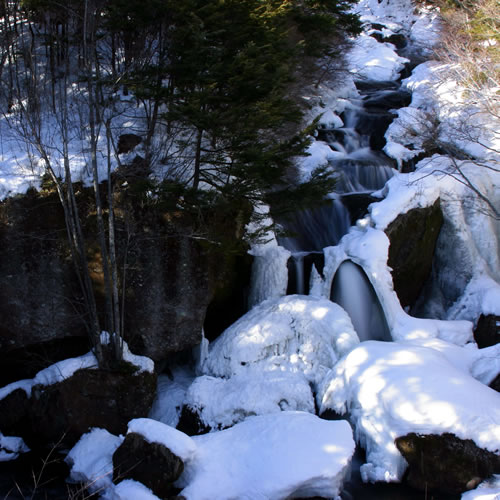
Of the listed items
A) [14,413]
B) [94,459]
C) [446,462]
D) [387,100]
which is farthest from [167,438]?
[387,100]

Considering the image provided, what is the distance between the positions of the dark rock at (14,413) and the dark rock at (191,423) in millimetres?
2612

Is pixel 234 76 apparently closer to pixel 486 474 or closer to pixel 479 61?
pixel 486 474

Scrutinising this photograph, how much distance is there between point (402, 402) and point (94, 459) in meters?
4.61

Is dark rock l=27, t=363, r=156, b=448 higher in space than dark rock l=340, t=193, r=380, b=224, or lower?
lower

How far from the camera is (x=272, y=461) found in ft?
20.0

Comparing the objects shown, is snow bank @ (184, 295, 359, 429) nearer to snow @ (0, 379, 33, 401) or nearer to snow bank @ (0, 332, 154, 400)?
snow bank @ (0, 332, 154, 400)

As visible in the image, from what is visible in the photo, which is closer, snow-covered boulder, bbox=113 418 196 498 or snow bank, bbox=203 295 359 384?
snow-covered boulder, bbox=113 418 196 498

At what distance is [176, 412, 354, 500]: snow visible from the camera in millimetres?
5871

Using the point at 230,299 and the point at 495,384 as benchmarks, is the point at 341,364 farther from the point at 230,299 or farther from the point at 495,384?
the point at 230,299

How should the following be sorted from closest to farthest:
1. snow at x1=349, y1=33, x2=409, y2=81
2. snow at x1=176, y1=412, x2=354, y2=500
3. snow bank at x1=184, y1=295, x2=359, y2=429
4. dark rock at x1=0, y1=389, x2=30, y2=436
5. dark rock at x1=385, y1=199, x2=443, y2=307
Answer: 1. snow at x1=176, y1=412, x2=354, y2=500
2. snow bank at x1=184, y1=295, x2=359, y2=429
3. dark rock at x1=0, y1=389, x2=30, y2=436
4. dark rock at x1=385, y1=199, x2=443, y2=307
5. snow at x1=349, y1=33, x2=409, y2=81

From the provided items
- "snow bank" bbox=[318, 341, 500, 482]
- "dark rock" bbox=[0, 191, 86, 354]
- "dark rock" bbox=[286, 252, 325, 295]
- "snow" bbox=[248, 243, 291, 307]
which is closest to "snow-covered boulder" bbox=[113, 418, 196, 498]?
"snow bank" bbox=[318, 341, 500, 482]

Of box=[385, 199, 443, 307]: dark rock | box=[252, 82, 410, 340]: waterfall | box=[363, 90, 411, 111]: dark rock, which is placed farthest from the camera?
box=[363, 90, 411, 111]: dark rock

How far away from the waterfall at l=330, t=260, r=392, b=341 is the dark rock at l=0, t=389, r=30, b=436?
6269 millimetres

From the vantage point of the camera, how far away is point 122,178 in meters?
8.80
